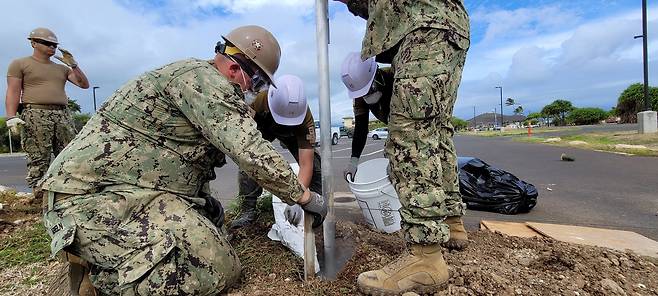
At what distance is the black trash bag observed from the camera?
3436 mm

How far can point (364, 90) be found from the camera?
223 centimetres

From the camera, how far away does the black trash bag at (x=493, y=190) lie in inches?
135

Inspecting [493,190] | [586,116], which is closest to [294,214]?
[493,190]

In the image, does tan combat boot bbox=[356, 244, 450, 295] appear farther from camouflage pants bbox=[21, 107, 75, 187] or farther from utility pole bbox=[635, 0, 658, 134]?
utility pole bbox=[635, 0, 658, 134]

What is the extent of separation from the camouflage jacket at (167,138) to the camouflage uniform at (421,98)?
1.57 ft

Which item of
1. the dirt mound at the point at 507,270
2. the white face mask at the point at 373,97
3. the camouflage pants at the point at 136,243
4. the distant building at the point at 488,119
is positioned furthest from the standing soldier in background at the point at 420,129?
the distant building at the point at 488,119

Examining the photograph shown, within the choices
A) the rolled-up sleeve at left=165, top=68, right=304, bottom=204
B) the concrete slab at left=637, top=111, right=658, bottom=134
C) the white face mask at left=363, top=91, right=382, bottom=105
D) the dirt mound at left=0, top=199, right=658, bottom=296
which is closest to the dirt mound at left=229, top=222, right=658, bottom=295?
the dirt mound at left=0, top=199, right=658, bottom=296

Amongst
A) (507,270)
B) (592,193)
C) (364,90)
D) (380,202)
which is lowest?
(592,193)

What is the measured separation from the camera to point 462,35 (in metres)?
1.77

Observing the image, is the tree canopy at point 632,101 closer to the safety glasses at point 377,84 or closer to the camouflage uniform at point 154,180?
the safety glasses at point 377,84

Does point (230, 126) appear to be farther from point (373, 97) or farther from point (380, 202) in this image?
point (380, 202)

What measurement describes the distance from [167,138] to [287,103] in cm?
85

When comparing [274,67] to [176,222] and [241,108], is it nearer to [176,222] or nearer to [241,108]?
[241,108]

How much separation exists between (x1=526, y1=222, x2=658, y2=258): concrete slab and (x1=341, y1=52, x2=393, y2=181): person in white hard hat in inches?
50.1
